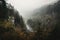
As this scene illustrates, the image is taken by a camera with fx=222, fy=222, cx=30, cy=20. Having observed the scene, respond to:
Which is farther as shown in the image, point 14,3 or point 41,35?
point 14,3

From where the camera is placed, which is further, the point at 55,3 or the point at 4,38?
the point at 55,3

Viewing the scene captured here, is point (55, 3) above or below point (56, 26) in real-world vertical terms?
above

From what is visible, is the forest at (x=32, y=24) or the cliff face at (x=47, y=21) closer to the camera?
the forest at (x=32, y=24)

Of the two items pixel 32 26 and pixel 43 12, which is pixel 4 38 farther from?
pixel 43 12

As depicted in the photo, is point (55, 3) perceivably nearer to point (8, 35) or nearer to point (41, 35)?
point (41, 35)

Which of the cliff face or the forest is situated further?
the cliff face

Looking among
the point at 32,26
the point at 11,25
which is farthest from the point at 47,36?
the point at 11,25

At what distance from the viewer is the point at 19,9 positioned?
29.1ft

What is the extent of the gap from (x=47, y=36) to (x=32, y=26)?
74 centimetres

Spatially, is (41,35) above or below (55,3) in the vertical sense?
below

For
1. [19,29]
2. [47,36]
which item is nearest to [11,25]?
[19,29]

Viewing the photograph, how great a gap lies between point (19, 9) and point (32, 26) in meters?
0.89

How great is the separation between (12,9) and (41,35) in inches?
61.2

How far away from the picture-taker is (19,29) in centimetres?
834
